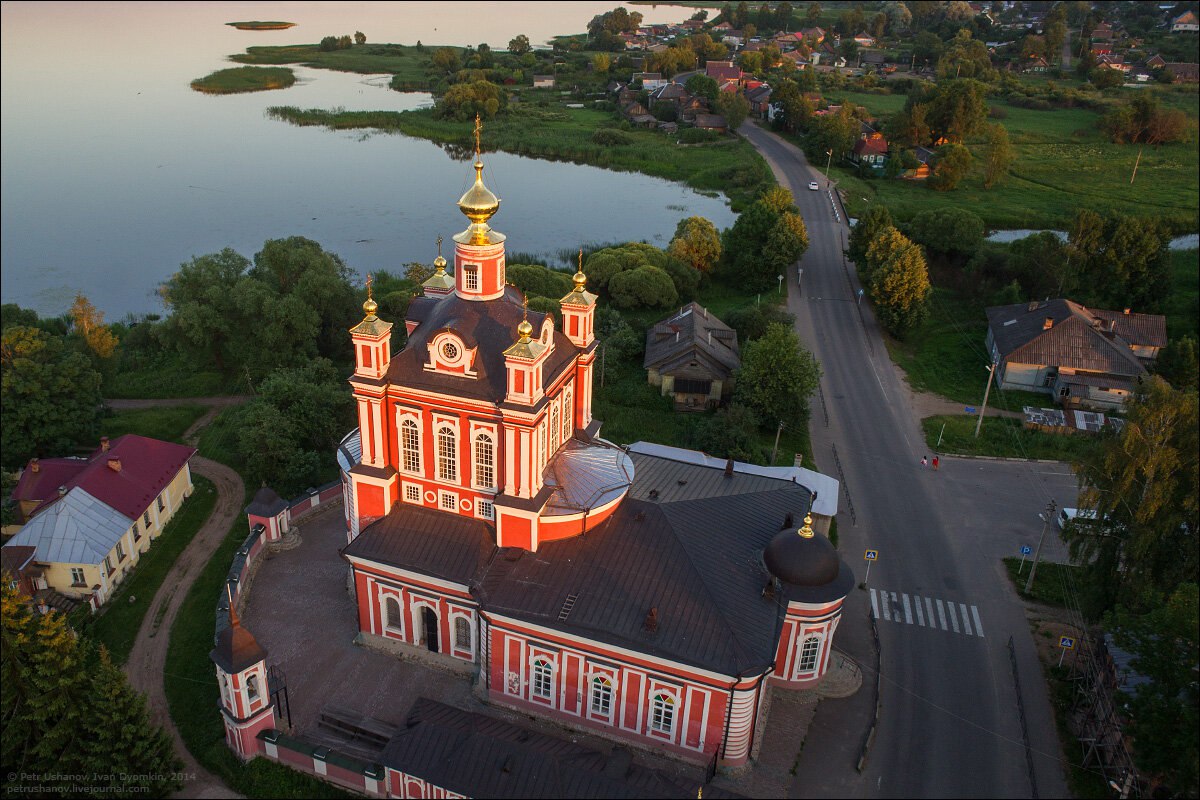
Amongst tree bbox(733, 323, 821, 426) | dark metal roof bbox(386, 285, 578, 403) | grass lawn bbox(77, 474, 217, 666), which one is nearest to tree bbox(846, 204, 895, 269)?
tree bbox(733, 323, 821, 426)

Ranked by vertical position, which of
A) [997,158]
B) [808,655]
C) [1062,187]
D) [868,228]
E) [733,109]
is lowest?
[808,655]

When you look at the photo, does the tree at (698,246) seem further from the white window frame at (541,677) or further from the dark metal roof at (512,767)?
the dark metal roof at (512,767)

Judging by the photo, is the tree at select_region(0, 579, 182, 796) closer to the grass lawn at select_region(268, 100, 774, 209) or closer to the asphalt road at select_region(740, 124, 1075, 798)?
the asphalt road at select_region(740, 124, 1075, 798)

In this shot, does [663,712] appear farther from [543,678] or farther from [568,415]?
[568,415]

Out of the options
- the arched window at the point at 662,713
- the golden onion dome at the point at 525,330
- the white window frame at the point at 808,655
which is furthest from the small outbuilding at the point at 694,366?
the arched window at the point at 662,713

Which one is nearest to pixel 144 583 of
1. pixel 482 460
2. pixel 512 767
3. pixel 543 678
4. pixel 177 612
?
pixel 177 612
